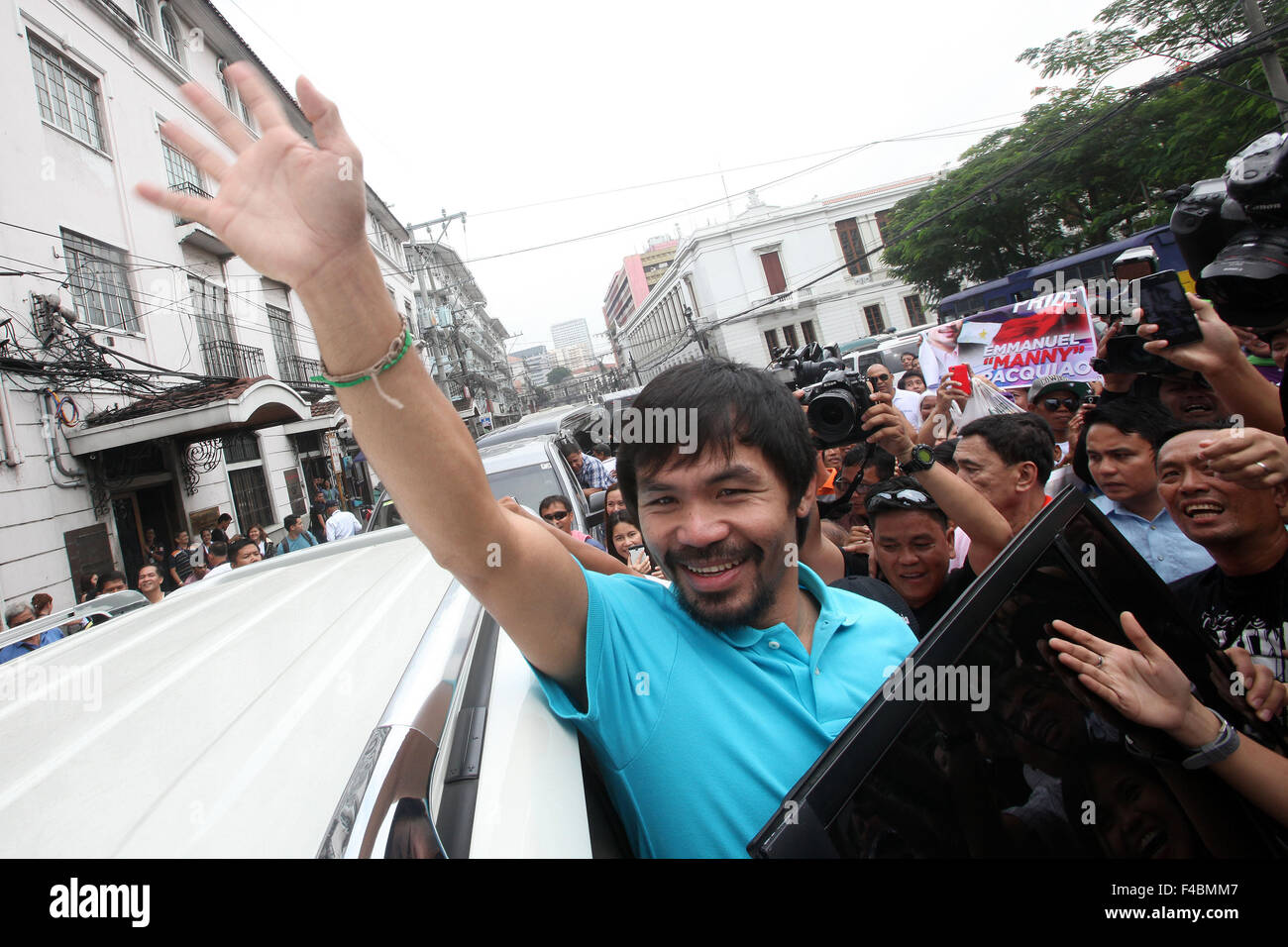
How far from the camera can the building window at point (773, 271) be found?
45312 millimetres

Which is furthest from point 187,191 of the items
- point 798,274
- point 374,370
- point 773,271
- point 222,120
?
point 798,274

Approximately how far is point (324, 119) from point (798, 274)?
46991 millimetres

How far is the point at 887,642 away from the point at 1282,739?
760 mm

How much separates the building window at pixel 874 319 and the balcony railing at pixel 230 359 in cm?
3692

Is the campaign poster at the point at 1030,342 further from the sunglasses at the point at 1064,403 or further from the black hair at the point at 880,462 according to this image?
the black hair at the point at 880,462

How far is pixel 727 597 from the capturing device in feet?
4.35

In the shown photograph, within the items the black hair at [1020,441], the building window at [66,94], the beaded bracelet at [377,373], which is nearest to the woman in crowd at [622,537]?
the black hair at [1020,441]

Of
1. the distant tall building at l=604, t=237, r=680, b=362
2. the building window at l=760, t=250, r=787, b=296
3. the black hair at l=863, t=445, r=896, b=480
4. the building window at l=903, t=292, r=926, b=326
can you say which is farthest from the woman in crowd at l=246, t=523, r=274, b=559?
the distant tall building at l=604, t=237, r=680, b=362

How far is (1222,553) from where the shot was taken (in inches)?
77.9

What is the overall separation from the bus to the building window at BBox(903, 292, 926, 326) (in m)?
19.5

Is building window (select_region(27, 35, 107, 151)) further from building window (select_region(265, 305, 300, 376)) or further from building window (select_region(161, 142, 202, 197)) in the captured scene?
building window (select_region(265, 305, 300, 376))
